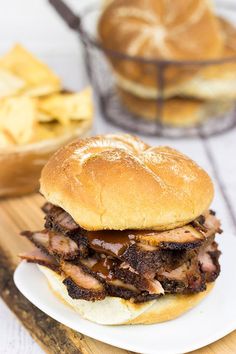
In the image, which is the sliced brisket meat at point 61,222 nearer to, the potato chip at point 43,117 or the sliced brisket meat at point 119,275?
the sliced brisket meat at point 119,275

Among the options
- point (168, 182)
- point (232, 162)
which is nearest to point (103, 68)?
point (232, 162)

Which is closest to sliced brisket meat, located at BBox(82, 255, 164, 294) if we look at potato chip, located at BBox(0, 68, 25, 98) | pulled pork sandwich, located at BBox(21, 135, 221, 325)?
pulled pork sandwich, located at BBox(21, 135, 221, 325)

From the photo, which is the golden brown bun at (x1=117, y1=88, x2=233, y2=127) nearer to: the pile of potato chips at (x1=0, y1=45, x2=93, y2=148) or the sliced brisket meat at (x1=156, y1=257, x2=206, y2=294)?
the pile of potato chips at (x1=0, y1=45, x2=93, y2=148)

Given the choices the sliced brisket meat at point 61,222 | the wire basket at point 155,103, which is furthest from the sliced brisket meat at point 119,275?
the wire basket at point 155,103

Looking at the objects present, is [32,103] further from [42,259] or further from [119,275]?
[119,275]

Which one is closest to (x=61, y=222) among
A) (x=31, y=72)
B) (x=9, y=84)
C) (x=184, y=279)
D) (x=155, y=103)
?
(x=184, y=279)
